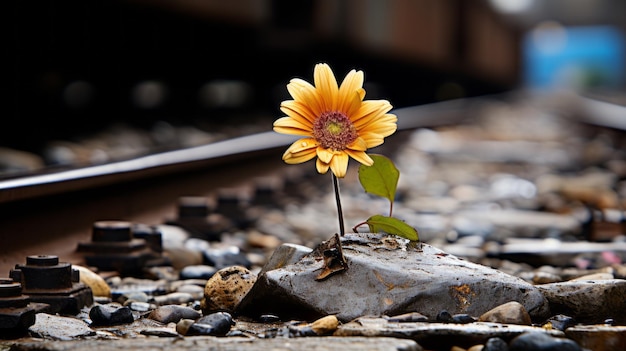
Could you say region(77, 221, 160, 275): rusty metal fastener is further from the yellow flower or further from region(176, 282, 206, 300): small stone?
the yellow flower

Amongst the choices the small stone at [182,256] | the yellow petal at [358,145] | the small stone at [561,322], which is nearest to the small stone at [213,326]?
the yellow petal at [358,145]

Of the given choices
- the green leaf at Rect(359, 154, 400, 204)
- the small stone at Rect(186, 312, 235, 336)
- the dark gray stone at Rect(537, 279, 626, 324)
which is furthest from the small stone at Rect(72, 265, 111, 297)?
the dark gray stone at Rect(537, 279, 626, 324)

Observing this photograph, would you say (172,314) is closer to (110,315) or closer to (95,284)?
(110,315)

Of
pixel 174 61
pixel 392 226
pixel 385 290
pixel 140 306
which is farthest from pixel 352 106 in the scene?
pixel 174 61

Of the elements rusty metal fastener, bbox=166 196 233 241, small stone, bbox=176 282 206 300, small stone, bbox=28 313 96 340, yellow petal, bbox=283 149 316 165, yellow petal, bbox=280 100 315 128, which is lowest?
small stone, bbox=28 313 96 340

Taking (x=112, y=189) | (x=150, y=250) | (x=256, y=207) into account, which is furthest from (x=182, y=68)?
(x=150, y=250)

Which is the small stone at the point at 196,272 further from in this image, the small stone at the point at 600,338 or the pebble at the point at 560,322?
the small stone at the point at 600,338

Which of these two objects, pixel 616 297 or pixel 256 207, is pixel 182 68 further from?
pixel 616 297
